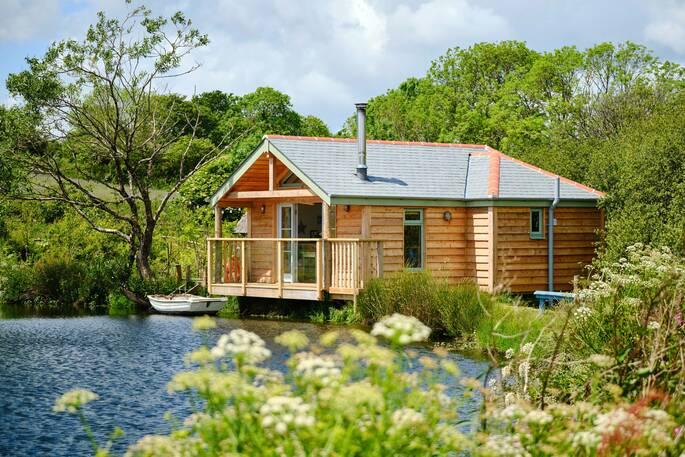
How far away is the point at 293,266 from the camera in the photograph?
24.7 metres

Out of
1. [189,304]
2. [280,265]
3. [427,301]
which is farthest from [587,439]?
[189,304]

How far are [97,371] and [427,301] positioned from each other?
6.87 metres

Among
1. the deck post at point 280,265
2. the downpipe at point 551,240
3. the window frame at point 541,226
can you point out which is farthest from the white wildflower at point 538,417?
the downpipe at point 551,240

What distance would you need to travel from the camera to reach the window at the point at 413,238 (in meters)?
24.2

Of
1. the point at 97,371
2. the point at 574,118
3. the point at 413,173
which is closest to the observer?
the point at 97,371

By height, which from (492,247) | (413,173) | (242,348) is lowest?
(242,348)

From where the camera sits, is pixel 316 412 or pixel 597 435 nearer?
pixel 316 412

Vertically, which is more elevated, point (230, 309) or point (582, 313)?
point (582, 313)

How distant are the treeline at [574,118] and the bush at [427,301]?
4.54 metres

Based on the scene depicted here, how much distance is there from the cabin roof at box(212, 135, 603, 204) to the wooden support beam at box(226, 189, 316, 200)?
433mm

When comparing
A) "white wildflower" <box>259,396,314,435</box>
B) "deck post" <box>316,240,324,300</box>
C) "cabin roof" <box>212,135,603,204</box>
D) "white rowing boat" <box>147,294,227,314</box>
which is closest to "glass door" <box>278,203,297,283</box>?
"deck post" <box>316,240,324,300</box>

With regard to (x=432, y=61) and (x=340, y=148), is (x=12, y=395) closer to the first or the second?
(x=340, y=148)

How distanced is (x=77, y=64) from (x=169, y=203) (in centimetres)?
1014

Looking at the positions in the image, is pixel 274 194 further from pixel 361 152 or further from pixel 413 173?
pixel 413 173
